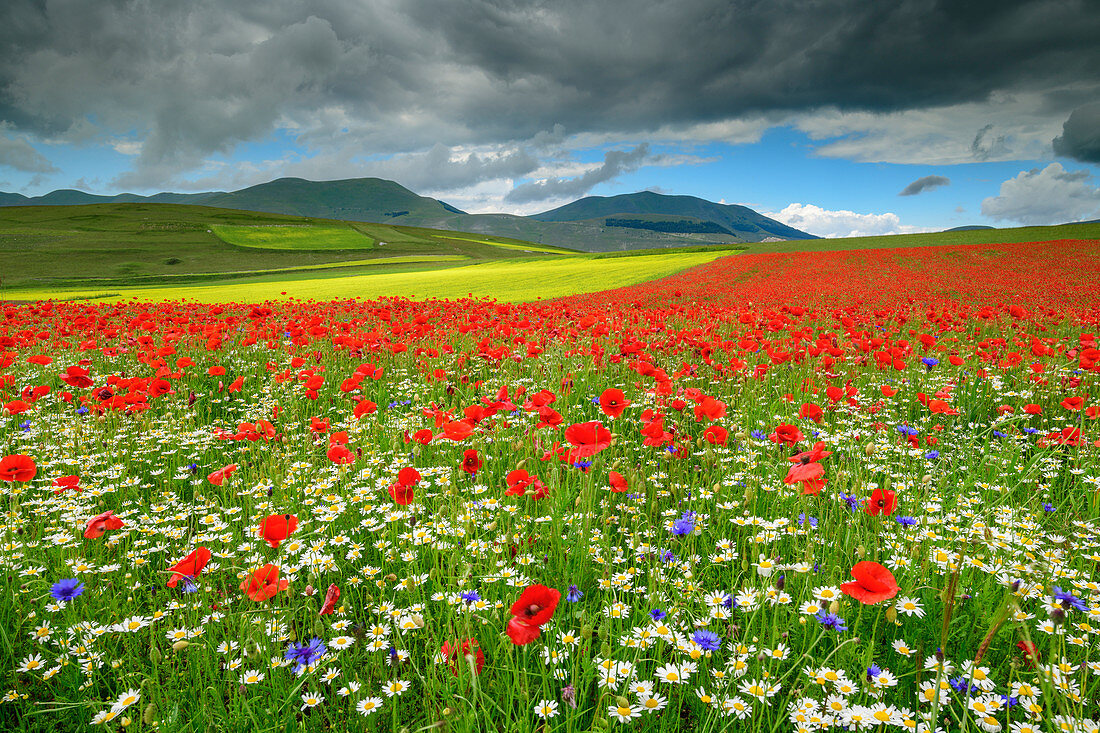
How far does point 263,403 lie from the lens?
5.34 meters

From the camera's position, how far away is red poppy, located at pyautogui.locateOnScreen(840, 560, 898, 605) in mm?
1438

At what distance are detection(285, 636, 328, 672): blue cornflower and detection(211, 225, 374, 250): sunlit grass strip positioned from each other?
101267mm

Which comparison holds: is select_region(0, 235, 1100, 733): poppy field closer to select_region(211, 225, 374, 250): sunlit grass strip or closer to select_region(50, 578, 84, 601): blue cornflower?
select_region(50, 578, 84, 601): blue cornflower

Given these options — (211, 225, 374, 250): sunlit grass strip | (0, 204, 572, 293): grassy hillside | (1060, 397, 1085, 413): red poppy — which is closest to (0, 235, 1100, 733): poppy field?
(1060, 397, 1085, 413): red poppy

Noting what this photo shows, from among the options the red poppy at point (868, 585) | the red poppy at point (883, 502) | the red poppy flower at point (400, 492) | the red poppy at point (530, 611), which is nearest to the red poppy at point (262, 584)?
the red poppy flower at point (400, 492)

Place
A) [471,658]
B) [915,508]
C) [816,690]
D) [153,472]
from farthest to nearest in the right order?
[153,472] → [915,508] → [816,690] → [471,658]

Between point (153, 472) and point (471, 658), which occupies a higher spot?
point (471, 658)

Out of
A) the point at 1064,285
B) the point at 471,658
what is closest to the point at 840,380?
the point at 471,658

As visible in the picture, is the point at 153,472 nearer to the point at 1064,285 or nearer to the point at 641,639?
the point at 641,639

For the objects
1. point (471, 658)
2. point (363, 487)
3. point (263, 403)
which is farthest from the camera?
point (263, 403)

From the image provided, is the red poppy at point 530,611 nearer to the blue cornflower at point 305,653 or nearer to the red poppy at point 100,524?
the blue cornflower at point 305,653

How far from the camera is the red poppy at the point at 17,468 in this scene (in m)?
2.24

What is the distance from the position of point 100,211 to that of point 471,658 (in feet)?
608

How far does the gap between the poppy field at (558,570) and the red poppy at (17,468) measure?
0.01 meters
